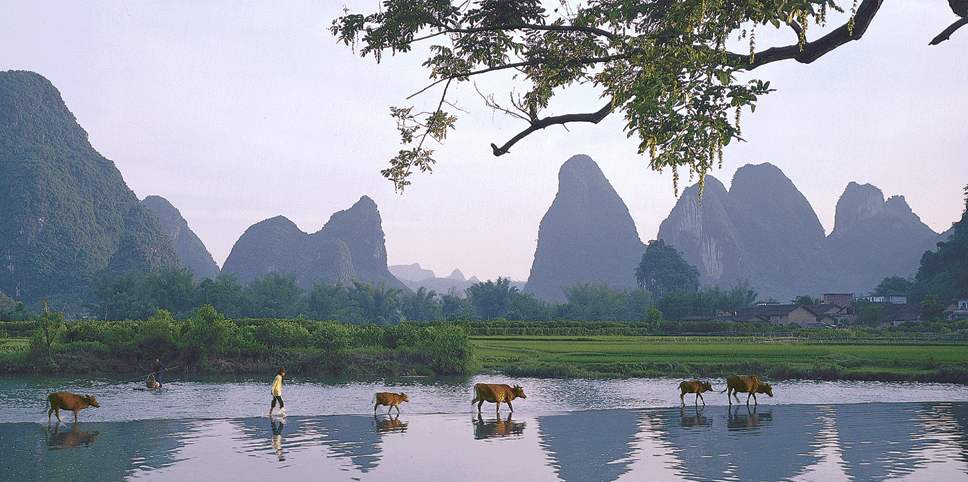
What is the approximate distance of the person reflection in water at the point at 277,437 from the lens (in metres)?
12.4

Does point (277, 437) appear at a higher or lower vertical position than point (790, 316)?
lower

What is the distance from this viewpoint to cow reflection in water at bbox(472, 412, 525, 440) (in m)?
14.9

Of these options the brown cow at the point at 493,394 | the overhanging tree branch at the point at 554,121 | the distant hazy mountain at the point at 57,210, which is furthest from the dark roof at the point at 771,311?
the distant hazy mountain at the point at 57,210

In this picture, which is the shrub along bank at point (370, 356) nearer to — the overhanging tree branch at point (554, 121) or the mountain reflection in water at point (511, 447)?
the mountain reflection in water at point (511, 447)

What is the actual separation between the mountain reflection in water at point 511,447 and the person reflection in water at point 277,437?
5cm

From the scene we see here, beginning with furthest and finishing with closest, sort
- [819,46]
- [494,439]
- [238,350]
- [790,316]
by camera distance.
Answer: [790,316]
[238,350]
[494,439]
[819,46]

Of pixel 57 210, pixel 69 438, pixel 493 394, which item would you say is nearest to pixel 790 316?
pixel 493 394

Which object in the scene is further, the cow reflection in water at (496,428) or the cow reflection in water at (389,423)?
the cow reflection in water at (389,423)

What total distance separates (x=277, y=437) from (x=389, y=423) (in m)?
3.17

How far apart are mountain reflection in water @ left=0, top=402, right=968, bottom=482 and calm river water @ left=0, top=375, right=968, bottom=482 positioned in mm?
40

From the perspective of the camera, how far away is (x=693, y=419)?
1720cm

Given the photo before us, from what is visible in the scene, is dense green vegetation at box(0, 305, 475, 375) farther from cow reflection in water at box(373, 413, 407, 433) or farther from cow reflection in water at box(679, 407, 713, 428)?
cow reflection in water at box(679, 407, 713, 428)

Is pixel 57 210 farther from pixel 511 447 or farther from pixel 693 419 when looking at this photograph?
pixel 511 447

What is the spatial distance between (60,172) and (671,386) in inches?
6494
